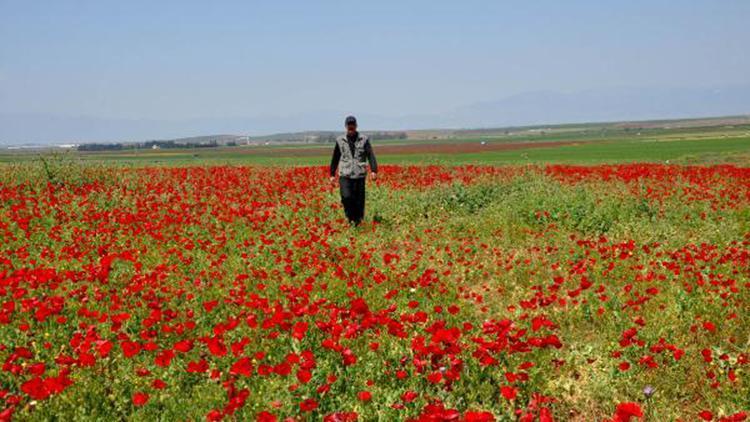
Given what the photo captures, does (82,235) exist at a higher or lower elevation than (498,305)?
higher

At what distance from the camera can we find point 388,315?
17.4ft

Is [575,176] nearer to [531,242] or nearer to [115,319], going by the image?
[531,242]

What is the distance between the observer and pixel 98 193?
15.2 meters

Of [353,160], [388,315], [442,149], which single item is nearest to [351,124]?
[353,160]

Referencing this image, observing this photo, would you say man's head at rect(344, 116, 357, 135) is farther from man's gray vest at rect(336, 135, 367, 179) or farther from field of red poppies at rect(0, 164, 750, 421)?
field of red poppies at rect(0, 164, 750, 421)

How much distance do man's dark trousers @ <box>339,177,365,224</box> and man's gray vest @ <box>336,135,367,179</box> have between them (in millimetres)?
101

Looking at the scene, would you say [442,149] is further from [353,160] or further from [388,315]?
[388,315]

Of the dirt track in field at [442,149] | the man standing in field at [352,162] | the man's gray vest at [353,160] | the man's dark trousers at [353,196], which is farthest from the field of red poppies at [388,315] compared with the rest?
the dirt track in field at [442,149]

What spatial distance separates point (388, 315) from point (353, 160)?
247 inches

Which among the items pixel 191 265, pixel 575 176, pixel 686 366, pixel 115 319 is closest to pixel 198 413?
pixel 115 319

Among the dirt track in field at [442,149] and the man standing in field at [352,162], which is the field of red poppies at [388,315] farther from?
the dirt track in field at [442,149]

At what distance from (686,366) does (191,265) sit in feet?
20.8

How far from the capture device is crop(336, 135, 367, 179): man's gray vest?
11.2 metres

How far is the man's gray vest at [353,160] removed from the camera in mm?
11164
